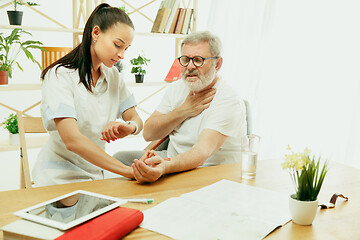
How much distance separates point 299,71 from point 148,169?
1.93 meters

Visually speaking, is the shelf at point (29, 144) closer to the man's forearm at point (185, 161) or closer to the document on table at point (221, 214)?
the man's forearm at point (185, 161)

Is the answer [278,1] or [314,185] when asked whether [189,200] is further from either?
[278,1]

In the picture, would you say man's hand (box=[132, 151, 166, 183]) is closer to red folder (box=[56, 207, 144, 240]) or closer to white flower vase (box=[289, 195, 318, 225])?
red folder (box=[56, 207, 144, 240])

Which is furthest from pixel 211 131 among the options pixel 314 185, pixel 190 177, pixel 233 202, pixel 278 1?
pixel 278 1

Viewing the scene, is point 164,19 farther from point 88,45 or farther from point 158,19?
point 88,45

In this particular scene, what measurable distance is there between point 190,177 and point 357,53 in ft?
5.36

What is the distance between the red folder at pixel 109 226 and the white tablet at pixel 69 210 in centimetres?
2

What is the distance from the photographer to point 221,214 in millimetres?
1104

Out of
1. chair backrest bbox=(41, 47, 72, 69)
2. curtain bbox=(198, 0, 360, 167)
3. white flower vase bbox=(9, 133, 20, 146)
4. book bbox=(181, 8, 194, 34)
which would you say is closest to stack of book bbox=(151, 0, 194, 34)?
book bbox=(181, 8, 194, 34)

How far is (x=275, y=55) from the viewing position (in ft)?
10.2

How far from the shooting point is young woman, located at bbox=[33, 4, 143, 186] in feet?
5.35

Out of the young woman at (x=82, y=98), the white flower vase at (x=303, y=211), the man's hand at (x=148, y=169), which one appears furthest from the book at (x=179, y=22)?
the white flower vase at (x=303, y=211)

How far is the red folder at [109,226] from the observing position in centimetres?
86

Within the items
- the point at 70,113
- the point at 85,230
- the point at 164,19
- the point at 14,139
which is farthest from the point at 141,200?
the point at 164,19
